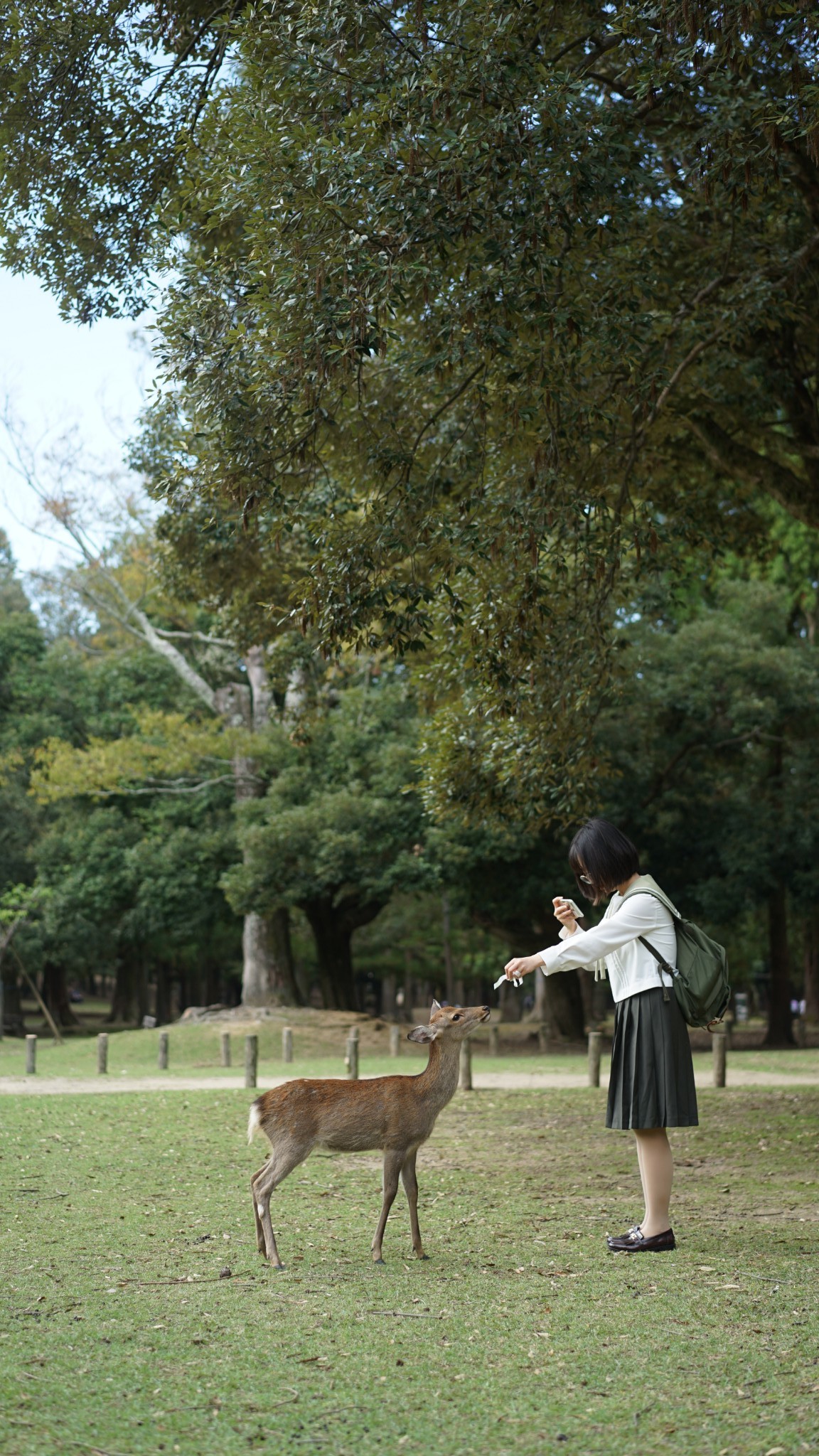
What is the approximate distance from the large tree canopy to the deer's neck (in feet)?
11.8

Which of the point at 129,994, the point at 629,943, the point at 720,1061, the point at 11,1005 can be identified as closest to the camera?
the point at 629,943

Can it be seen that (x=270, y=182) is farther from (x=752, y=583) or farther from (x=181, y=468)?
(x=752, y=583)

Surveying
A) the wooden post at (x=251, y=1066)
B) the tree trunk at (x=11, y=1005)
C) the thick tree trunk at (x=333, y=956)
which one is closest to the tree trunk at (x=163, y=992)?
the tree trunk at (x=11, y=1005)

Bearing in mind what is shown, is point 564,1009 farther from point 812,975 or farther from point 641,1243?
point 641,1243

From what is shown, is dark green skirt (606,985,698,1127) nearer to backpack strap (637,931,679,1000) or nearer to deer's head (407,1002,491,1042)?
backpack strap (637,931,679,1000)

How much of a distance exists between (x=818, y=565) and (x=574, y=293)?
20014mm

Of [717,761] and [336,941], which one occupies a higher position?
[717,761]

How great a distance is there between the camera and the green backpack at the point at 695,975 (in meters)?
5.99

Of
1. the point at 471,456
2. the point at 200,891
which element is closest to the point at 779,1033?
the point at 200,891

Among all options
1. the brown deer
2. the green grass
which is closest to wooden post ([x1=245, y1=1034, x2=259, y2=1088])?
the green grass

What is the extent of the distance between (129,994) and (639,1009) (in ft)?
144

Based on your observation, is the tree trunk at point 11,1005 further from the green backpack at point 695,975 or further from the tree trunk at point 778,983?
the green backpack at point 695,975

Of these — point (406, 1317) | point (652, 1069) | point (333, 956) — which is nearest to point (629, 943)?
point (652, 1069)

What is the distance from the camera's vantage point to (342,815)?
26672 mm
